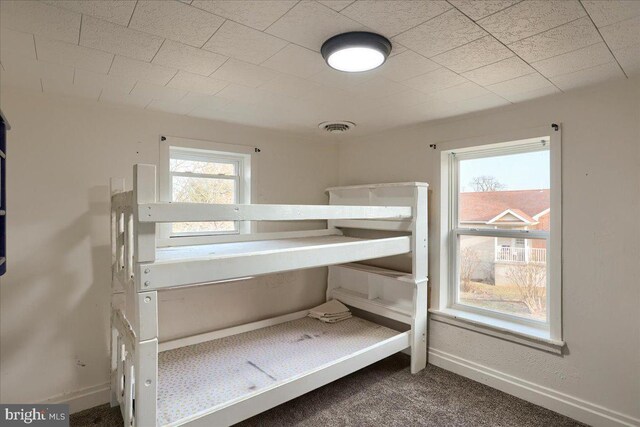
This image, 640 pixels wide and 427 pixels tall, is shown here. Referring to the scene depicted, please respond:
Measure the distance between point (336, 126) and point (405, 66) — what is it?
Result: 49.7 inches

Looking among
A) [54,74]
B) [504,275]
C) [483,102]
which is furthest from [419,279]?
[54,74]

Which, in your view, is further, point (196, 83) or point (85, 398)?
point (85, 398)

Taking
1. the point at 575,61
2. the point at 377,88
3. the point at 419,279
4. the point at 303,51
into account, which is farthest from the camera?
the point at 419,279

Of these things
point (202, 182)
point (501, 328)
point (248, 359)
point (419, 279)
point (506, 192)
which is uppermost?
point (202, 182)

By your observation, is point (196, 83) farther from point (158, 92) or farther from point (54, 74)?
point (54, 74)

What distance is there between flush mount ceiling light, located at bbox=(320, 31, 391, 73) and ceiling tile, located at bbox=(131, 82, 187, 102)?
1054 mm

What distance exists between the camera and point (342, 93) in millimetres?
2096

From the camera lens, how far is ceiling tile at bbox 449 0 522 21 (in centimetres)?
116

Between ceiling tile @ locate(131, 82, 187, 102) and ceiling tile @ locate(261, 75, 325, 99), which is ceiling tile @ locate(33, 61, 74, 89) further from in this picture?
ceiling tile @ locate(261, 75, 325, 99)

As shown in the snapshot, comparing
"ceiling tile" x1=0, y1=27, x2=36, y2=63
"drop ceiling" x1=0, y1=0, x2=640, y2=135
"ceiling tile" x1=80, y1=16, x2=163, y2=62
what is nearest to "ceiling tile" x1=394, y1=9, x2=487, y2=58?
"drop ceiling" x1=0, y1=0, x2=640, y2=135

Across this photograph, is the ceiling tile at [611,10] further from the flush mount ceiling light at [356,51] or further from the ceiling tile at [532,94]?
the ceiling tile at [532,94]

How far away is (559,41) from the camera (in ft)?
4.69

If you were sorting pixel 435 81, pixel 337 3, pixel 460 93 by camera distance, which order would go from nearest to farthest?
1. pixel 337 3
2. pixel 435 81
3. pixel 460 93

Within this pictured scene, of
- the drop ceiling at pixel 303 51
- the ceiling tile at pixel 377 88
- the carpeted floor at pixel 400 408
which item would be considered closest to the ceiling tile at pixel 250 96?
the drop ceiling at pixel 303 51
